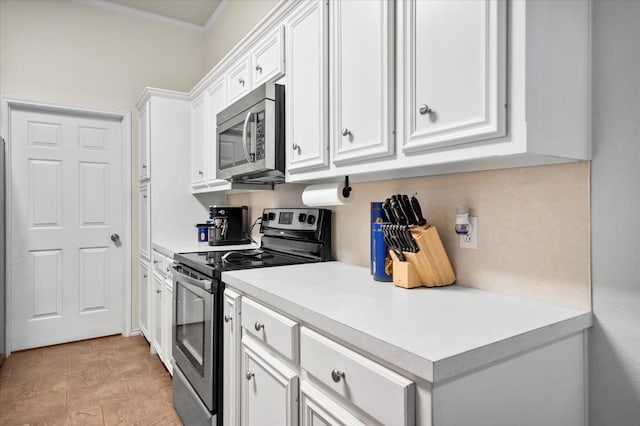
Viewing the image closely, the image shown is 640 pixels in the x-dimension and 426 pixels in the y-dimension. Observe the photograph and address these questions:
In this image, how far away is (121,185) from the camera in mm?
3580

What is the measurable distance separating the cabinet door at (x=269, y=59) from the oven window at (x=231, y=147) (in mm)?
272

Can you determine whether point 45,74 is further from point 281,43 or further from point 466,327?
point 466,327

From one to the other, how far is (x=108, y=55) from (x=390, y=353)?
3.81 metres

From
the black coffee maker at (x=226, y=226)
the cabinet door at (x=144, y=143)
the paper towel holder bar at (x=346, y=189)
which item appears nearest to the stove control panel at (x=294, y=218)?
the paper towel holder bar at (x=346, y=189)

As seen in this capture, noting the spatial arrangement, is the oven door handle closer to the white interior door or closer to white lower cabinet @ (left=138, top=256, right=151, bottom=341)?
white lower cabinet @ (left=138, top=256, right=151, bottom=341)

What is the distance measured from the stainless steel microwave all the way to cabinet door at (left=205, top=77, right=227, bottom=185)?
0.55 metres

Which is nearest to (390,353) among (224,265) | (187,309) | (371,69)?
(371,69)

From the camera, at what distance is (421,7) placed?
3.62 feet

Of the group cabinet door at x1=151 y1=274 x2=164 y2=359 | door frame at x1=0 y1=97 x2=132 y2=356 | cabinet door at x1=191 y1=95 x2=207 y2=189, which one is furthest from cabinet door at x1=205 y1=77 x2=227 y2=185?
door frame at x1=0 y1=97 x2=132 y2=356

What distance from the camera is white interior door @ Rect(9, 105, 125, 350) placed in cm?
318

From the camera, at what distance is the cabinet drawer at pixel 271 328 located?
1169 mm

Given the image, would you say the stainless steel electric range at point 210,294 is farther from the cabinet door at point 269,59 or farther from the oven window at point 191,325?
the cabinet door at point 269,59

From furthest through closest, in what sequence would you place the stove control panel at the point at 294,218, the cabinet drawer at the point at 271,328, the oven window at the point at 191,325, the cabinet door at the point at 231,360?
the stove control panel at the point at 294,218 → the oven window at the point at 191,325 → the cabinet door at the point at 231,360 → the cabinet drawer at the point at 271,328

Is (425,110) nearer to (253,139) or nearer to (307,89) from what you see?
(307,89)
